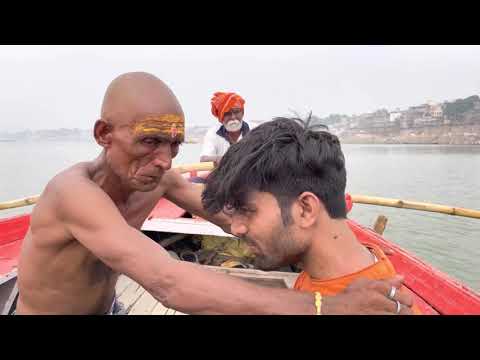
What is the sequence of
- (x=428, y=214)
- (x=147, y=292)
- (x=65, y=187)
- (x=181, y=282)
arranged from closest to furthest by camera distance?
(x=181, y=282) < (x=65, y=187) < (x=147, y=292) < (x=428, y=214)

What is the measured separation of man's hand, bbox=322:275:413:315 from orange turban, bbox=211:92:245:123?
4872 mm

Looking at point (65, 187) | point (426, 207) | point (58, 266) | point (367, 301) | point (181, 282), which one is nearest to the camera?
point (367, 301)

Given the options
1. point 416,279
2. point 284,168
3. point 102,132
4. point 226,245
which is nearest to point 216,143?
point 226,245

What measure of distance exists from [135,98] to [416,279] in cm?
301

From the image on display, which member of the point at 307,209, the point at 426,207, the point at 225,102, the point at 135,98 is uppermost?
the point at 225,102

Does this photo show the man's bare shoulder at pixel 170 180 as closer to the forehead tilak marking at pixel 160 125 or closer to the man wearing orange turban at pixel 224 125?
the forehead tilak marking at pixel 160 125

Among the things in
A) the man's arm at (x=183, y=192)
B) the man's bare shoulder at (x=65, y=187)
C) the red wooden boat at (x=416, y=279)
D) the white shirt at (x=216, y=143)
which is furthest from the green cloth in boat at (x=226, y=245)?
the man's bare shoulder at (x=65, y=187)

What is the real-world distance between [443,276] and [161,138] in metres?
2.86

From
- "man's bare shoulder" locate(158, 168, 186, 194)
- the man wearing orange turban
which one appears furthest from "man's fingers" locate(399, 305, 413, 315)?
the man wearing orange turban

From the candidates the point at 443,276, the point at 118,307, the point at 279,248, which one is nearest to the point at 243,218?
the point at 279,248

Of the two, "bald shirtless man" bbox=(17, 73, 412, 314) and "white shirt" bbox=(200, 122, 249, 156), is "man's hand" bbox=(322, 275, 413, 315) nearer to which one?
"bald shirtless man" bbox=(17, 73, 412, 314)

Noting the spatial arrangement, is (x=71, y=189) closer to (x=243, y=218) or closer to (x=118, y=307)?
(x=243, y=218)

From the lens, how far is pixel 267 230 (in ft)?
4.52

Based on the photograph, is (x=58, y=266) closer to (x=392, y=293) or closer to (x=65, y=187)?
(x=65, y=187)
